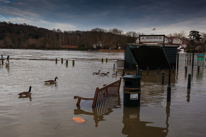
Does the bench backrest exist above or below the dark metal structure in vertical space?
below

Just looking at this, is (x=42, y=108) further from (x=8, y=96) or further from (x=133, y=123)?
(x=133, y=123)

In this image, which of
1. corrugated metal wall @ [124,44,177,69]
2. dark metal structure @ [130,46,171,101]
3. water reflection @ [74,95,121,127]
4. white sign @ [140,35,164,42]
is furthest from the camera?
corrugated metal wall @ [124,44,177,69]

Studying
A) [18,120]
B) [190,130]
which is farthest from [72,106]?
[190,130]

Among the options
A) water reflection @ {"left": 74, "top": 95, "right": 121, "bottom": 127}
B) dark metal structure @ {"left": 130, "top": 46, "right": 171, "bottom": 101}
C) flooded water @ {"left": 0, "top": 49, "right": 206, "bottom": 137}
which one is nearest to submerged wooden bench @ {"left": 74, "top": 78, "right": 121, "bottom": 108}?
water reflection @ {"left": 74, "top": 95, "right": 121, "bottom": 127}

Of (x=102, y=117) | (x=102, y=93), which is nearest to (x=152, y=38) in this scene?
(x=102, y=93)

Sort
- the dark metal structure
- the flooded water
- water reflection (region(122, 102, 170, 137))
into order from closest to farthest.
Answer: water reflection (region(122, 102, 170, 137)), the flooded water, the dark metal structure

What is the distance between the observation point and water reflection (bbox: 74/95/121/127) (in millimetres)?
8619

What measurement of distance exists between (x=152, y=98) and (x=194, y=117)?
3522 millimetres

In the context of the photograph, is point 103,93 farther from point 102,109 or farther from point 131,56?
point 131,56

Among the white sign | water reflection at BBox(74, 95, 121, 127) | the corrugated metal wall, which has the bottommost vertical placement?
water reflection at BBox(74, 95, 121, 127)

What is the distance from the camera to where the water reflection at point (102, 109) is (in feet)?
28.3

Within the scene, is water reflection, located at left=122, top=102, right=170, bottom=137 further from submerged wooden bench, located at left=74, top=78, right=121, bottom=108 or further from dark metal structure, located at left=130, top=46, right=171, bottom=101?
dark metal structure, located at left=130, top=46, right=171, bottom=101

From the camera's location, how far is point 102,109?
9.67 meters

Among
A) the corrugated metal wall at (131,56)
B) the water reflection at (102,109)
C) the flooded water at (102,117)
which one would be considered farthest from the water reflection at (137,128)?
the corrugated metal wall at (131,56)
